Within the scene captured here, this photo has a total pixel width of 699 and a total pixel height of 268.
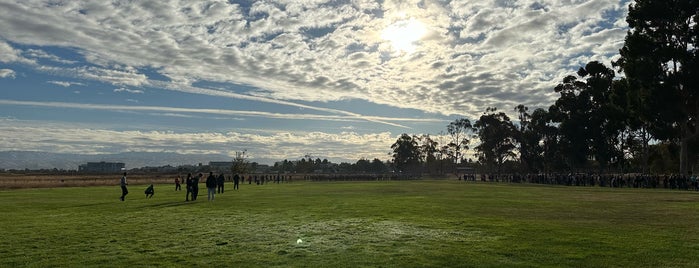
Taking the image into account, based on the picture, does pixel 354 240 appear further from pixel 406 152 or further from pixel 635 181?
pixel 406 152

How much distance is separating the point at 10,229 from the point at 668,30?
56.1 m

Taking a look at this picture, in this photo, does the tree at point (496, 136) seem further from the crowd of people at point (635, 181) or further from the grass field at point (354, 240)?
the grass field at point (354, 240)

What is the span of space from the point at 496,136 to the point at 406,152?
2393 inches

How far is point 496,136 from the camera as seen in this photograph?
118 m

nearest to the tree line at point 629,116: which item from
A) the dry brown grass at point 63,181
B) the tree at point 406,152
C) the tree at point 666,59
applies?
the tree at point 666,59

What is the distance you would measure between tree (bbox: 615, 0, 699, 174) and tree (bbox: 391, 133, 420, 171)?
126 meters

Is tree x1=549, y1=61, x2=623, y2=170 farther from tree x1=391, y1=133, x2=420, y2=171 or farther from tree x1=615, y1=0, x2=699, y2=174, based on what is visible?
tree x1=391, y1=133, x2=420, y2=171

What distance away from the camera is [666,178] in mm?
49594

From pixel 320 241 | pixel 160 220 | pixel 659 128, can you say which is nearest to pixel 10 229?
pixel 160 220

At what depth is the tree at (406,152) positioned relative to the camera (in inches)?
6954

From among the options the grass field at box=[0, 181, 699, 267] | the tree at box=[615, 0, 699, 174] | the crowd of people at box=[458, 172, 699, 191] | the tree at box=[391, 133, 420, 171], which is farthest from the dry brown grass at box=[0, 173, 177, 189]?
the tree at box=[391, 133, 420, 171]

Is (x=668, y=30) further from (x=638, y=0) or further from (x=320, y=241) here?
(x=320, y=241)

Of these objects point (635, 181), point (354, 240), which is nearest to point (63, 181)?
point (354, 240)

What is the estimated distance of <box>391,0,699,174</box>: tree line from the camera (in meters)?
48.5
